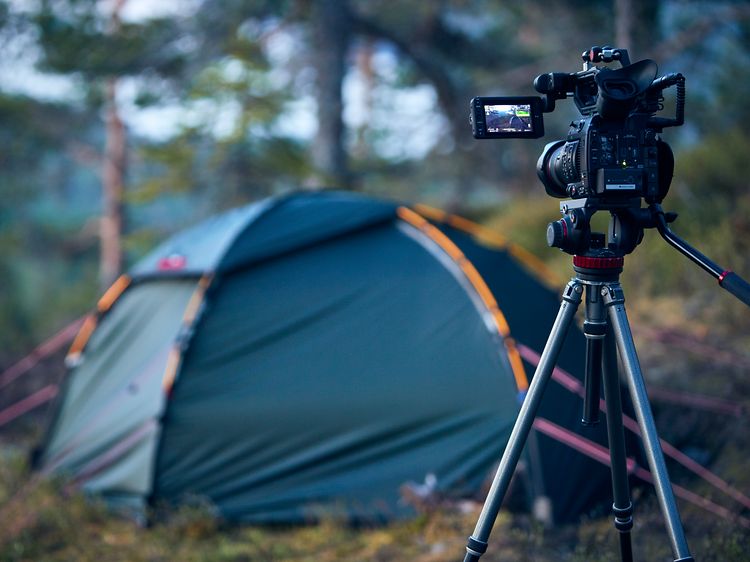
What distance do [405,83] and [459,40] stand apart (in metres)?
1.86

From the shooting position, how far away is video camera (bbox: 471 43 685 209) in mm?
2277

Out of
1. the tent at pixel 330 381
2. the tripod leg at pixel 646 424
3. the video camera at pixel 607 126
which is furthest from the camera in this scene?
the tent at pixel 330 381

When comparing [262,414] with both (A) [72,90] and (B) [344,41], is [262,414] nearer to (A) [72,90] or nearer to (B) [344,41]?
(B) [344,41]

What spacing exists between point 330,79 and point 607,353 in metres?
7.81

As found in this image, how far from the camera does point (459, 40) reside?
11.5 meters

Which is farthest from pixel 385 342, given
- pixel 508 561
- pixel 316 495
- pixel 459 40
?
pixel 459 40

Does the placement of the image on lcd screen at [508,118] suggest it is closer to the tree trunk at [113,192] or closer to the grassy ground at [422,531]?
the grassy ground at [422,531]

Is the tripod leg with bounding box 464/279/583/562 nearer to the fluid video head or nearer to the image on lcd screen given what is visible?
the fluid video head

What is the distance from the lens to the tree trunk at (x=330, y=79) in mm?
9617

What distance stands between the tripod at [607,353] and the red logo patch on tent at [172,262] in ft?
10.2

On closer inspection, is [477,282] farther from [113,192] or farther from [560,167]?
[113,192]

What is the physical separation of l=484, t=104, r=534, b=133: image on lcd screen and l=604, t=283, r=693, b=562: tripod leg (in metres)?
0.58

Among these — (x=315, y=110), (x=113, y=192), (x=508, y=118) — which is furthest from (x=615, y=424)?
(x=113, y=192)

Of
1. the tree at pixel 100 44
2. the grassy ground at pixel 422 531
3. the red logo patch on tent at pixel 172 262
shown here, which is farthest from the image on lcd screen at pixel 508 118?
the tree at pixel 100 44
